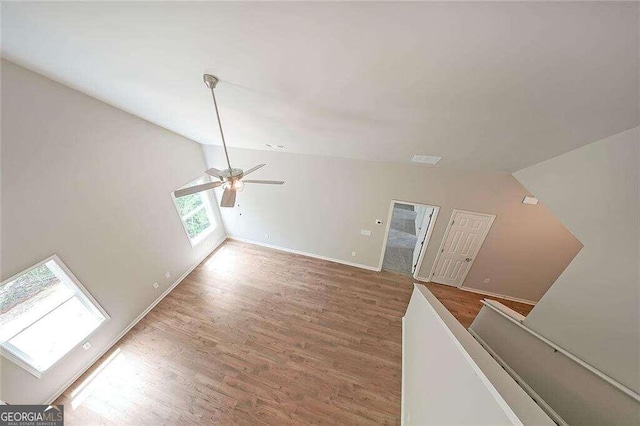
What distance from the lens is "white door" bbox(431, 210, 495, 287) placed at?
404cm

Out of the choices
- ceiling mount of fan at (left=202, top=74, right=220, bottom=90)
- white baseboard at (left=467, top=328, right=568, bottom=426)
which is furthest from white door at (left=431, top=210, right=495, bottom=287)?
ceiling mount of fan at (left=202, top=74, right=220, bottom=90)

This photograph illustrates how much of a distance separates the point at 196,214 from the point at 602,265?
6.90 meters

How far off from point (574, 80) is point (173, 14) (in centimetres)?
281

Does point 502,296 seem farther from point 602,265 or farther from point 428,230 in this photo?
point 602,265

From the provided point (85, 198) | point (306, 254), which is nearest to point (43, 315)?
point (85, 198)

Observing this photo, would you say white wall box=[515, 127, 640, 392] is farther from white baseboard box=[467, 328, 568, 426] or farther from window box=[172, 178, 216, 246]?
window box=[172, 178, 216, 246]

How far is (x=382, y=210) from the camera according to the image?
177 inches

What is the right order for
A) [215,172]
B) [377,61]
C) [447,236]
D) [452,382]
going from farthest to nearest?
1. [447,236]
2. [215,172]
3. [452,382]
4. [377,61]

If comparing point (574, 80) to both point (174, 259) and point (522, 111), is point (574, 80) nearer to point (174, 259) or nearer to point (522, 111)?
point (522, 111)

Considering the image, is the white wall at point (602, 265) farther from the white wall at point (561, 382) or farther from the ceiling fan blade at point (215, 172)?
the ceiling fan blade at point (215, 172)

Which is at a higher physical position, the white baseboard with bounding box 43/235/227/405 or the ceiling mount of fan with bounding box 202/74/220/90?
the ceiling mount of fan with bounding box 202/74/220/90

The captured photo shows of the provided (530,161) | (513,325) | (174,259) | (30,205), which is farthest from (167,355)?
(530,161)

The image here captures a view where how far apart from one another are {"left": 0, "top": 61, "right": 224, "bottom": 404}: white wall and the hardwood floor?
614mm

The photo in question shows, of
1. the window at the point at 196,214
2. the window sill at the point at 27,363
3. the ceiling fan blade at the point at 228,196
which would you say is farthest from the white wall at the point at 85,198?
the ceiling fan blade at the point at 228,196
